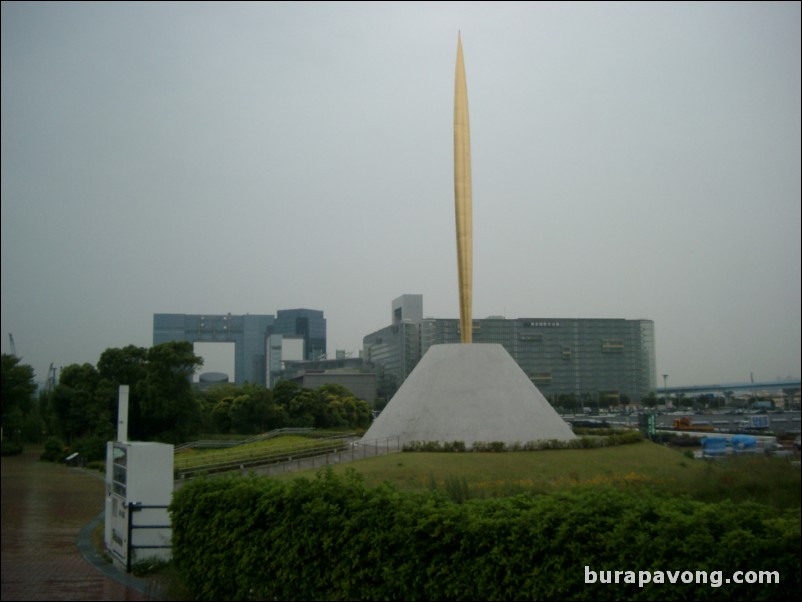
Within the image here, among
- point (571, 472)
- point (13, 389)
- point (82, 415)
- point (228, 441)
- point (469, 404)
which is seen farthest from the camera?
point (228, 441)

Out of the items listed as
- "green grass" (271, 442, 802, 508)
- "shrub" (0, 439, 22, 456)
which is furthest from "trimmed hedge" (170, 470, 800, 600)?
"shrub" (0, 439, 22, 456)

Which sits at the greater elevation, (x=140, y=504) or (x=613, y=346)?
(x=613, y=346)

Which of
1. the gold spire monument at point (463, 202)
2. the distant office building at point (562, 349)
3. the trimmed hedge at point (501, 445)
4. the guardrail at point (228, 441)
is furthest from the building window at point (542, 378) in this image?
the guardrail at point (228, 441)

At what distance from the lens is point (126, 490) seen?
32.4ft

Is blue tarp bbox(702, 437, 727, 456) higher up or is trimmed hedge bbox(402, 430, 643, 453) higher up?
blue tarp bbox(702, 437, 727, 456)

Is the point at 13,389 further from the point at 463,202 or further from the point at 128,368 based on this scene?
the point at 128,368

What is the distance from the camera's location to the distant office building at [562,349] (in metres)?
24.4

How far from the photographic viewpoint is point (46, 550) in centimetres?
970

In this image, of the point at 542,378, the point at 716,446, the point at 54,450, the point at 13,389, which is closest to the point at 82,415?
the point at 54,450

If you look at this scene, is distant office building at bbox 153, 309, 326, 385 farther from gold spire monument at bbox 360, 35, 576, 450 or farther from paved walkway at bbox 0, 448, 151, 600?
paved walkway at bbox 0, 448, 151, 600

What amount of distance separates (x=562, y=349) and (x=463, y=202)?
650 centimetres

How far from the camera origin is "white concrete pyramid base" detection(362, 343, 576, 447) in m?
23.6

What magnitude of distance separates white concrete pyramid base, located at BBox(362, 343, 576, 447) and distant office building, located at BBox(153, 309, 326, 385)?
51.3ft

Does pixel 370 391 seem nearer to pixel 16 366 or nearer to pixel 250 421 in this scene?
pixel 250 421
